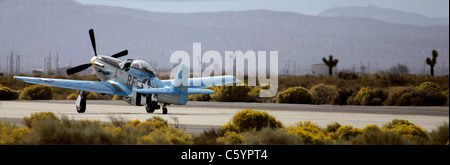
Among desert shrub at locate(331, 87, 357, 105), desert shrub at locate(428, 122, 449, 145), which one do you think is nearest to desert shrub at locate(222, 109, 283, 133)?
desert shrub at locate(428, 122, 449, 145)

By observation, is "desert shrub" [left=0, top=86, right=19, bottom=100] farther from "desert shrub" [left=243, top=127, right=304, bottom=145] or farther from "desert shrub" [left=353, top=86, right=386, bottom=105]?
"desert shrub" [left=243, top=127, right=304, bottom=145]

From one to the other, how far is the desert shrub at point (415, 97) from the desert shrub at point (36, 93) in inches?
974

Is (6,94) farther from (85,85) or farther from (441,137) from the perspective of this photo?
(441,137)

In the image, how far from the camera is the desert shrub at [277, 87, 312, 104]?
39.5m

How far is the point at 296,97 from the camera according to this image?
3981 centimetres

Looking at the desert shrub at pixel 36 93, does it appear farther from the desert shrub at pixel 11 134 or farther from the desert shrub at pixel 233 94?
the desert shrub at pixel 11 134

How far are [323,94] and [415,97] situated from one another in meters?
7.25

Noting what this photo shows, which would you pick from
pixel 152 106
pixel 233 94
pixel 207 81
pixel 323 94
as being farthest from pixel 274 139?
pixel 233 94

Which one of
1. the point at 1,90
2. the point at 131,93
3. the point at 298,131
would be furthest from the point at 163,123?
the point at 1,90

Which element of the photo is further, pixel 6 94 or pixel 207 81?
pixel 6 94

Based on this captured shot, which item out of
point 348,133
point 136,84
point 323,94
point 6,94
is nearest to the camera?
point 348,133

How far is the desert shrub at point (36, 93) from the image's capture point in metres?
41.5
